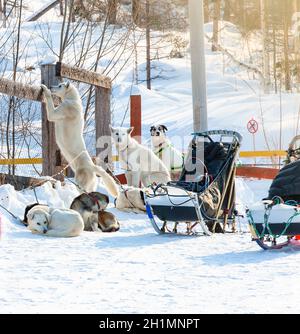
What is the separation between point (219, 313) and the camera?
4.88 m

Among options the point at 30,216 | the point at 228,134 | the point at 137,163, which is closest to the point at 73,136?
the point at 137,163

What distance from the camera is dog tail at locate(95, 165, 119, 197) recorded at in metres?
10.4

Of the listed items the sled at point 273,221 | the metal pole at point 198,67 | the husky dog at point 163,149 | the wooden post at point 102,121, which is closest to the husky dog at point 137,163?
the wooden post at point 102,121

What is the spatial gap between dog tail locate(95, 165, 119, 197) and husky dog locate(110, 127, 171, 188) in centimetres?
159

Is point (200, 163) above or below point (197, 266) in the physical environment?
above

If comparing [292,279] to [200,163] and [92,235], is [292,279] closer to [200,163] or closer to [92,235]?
[92,235]

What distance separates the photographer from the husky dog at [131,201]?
416 inches

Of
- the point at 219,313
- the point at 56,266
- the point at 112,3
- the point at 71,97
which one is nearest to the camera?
the point at 219,313

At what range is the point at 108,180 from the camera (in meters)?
10.5

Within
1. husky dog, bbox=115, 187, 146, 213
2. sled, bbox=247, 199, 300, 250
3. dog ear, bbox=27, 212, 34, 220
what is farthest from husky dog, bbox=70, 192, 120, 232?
sled, bbox=247, 199, 300, 250

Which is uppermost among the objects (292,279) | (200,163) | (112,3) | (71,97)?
(112,3)

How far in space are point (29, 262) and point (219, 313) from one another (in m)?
2.17

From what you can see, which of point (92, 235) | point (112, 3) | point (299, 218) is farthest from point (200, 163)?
point (112, 3)

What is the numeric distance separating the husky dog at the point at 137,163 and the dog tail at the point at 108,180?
1.59 meters
